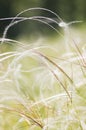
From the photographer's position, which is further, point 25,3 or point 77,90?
point 25,3

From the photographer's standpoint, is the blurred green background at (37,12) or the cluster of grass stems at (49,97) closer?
the cluster of grass stems at (49,97)

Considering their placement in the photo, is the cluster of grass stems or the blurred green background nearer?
the cluster of grass stems

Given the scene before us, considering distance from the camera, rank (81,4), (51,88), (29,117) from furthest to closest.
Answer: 1. (81,4)
2. (51,88)
3. (29,117)

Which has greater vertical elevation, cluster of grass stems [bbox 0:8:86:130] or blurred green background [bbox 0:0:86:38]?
blurred green background [bbox 0:0:86:38]

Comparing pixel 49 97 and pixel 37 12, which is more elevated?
pixel 37 12

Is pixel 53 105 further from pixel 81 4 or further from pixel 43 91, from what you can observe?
pixel 81 4

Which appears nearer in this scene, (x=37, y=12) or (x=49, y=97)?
(x=49, y=97)

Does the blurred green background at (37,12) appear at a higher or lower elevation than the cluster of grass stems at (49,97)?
higher

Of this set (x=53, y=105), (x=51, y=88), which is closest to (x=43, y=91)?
(x=51, y=88)
